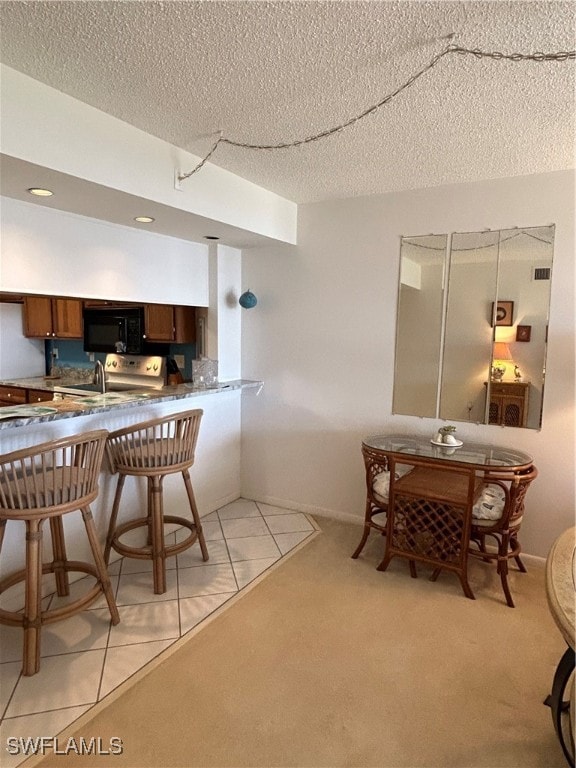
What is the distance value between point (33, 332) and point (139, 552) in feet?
10.7

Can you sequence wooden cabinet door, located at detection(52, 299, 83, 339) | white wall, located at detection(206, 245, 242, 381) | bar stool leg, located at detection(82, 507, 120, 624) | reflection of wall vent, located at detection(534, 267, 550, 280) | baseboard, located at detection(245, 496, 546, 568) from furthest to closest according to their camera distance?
wooden cabinet door, located at detection(52, 299, 83, 339) < white wall, located at detection(206, 245, 242, 381) < baseboard, located at detection(245, 496, 546, 568) < reflection of wall vent, located at detection(534, 267, 550, 280) < bar stool leg, located at detection(82, 507, 120, 624)

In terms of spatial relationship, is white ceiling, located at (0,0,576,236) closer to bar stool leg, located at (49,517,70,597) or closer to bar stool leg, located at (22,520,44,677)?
bar stool leg, located at (22,520,44,677)

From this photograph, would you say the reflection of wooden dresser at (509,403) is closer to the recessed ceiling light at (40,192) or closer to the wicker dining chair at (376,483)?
the wicker dining chair at (376,483)

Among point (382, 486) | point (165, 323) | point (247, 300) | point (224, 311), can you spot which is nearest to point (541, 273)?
point (382, 486)

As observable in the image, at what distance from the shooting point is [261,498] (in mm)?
3906

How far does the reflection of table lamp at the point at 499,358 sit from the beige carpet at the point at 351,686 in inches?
48.2

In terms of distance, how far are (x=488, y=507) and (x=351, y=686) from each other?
1.21 m

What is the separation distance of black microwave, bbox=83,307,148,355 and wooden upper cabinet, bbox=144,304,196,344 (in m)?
0.08

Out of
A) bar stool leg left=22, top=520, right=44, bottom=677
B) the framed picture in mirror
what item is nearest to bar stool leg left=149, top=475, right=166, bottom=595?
bar stool leg left=22, top=520, right=44, bottom=677

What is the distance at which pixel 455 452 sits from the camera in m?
2.80

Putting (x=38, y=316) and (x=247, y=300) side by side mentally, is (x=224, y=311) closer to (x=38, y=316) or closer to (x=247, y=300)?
(x=247, y=300)

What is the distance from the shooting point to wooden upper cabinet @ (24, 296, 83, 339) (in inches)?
185

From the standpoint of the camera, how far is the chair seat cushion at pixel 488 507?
2586mm

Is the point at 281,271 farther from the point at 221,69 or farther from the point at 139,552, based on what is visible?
the point at 139,552
